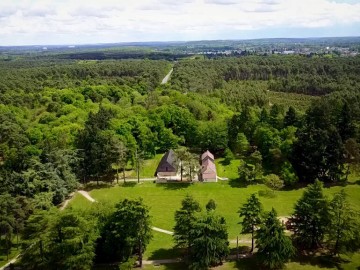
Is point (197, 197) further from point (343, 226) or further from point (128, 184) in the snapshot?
point (343, 226)

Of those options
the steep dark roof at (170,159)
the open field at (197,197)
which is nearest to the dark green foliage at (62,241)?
the open field at (197,197)

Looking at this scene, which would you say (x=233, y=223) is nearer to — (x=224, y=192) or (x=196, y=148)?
(x=224, y=192)

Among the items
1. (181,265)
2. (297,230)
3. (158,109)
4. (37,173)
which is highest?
(158,109)

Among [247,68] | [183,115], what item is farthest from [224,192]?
[247,68]

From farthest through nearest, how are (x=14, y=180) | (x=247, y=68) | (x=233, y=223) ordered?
(x=247, y=68)
(x=14, y=180)
(x=233, y=223)

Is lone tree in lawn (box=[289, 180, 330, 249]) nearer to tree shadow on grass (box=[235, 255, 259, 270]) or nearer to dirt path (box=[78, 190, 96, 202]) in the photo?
tree shadow on grass (box=[235, 255, 259, 270])

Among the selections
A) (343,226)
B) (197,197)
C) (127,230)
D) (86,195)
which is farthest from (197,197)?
(343,226)

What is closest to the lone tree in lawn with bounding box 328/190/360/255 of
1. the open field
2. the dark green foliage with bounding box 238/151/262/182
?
the open field
